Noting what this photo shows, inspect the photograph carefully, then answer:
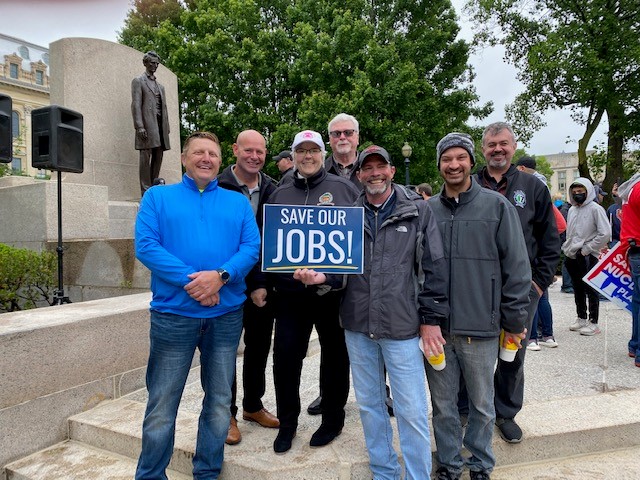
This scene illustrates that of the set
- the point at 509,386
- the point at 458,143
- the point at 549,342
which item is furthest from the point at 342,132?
the point at 549,342

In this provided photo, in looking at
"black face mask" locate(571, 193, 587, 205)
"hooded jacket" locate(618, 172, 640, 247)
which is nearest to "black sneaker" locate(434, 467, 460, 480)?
"hooded jacket" locate(618, 172, 640, 247)

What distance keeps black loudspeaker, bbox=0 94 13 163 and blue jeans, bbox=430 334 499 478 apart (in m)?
3.95

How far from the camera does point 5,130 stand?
3.97 metres

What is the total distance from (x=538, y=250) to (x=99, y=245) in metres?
5.41

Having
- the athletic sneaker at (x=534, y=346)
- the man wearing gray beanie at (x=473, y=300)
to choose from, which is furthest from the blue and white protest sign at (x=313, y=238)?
the athletic sneaker at (x=534, y=346)

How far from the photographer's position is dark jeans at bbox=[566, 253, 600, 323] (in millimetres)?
5980

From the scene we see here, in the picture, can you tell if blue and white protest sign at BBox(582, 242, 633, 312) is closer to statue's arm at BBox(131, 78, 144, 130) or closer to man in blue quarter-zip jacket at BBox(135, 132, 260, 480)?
man in blue quarter-zip jacket at BBox(135, 132, 260, 480)

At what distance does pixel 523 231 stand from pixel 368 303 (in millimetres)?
1308

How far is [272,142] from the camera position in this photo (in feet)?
62.8

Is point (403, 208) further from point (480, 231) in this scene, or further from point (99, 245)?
point (99, 245)

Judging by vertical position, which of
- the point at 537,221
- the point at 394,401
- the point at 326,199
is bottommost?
the point at 394,401

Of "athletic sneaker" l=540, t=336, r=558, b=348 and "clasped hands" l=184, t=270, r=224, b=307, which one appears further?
"athletic sneaker" l=540, t=336, r=558, b=348

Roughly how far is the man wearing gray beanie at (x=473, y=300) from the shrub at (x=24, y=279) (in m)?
4.24

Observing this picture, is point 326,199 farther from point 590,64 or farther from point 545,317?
point 590,64
